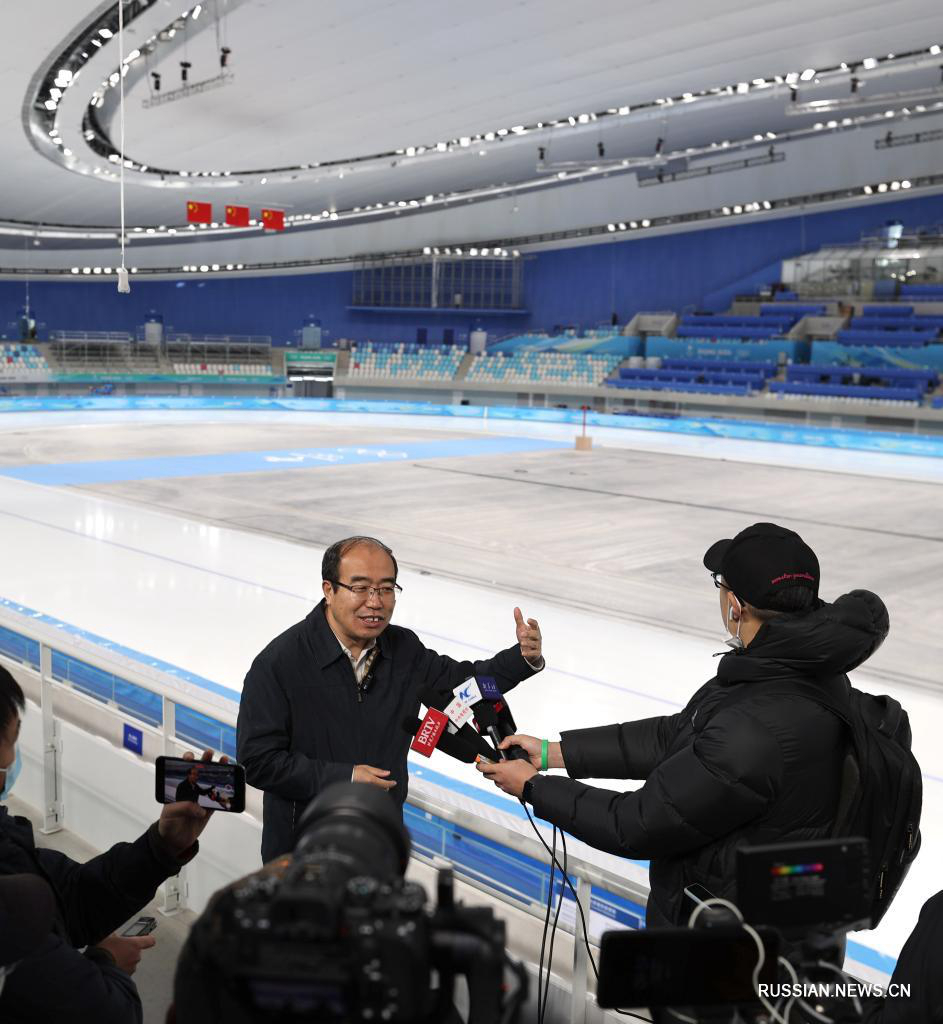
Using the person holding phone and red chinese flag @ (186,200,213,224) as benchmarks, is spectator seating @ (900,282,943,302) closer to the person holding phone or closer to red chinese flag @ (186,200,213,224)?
red chinese flag @ (186,200,213,224)

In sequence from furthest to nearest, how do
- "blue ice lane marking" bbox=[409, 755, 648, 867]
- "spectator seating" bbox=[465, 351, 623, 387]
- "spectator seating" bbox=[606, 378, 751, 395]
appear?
1. "spectator seating" bbox=[465, 351, 623, 387]
2. "spectator seating" bbox=[606, 378, 751, 395]
3. "blue ice lane marking" bbox=[409, 755, 648, 867]

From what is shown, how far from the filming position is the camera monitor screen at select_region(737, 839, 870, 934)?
124cm

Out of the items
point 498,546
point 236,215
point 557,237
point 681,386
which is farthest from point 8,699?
point 557,237

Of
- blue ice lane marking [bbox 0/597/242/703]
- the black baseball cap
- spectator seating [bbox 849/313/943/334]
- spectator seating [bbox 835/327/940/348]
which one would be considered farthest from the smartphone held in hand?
spectator seating [bbox 849/313/943/334]

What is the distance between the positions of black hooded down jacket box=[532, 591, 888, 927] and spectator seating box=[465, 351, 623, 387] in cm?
2943

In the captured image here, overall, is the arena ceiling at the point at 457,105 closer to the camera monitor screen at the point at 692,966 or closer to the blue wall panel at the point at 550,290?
the blue wall panel at the point at 550,290

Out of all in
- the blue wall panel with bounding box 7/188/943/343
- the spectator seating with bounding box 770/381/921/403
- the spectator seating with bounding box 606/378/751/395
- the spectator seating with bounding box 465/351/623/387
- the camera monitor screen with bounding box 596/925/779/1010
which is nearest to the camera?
the camera monitor screen with bounding box 596/925/779/1010

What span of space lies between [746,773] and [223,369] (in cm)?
3845

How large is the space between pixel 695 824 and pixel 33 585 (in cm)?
686

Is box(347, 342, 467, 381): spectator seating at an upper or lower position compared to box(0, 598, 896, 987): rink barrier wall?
upper

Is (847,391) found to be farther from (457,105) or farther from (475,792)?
(475,792)

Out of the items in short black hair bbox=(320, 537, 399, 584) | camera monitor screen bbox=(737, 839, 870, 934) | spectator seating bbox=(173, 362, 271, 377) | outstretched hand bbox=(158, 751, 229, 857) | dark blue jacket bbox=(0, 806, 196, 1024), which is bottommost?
dark blue jacket bbox=(0, 806, 196, 1024)

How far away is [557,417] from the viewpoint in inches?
961

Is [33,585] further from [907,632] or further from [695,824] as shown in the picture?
[695,824]
